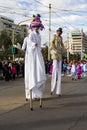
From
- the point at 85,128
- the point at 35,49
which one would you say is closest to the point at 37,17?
the point at 35,49

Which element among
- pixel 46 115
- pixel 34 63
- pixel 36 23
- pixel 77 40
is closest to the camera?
pixel 46 115

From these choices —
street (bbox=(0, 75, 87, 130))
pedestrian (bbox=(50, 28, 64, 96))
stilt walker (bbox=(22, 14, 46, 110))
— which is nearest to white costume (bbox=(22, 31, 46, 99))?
stilt walker (bbox=(22, 14, 46, 110))

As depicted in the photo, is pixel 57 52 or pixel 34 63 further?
pixel 57 52

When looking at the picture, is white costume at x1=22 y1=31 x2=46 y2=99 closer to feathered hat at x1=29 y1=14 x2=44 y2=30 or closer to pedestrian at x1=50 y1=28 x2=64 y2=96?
feathered hat at x1=29 y1=14 x2=44 y2=30

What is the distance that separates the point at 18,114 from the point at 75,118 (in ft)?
4.33

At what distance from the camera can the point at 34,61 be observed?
33.6 ft

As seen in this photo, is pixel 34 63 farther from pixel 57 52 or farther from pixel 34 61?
pixel 57 52

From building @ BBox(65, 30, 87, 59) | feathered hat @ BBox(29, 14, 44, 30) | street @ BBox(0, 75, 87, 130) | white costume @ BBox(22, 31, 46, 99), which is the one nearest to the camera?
street @ BBox(0, 75, 87, 130)

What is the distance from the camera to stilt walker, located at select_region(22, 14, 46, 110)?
33.4 feet

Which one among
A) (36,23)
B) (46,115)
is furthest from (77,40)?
(46,115)

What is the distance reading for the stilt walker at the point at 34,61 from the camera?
10.2 metres

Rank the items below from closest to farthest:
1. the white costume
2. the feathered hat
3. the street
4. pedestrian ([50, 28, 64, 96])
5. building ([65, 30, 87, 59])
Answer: the street
the white costume
the feathered hat
pedestrian ([50, 28, 64, 96])
building ([65, 30, 87, 59])

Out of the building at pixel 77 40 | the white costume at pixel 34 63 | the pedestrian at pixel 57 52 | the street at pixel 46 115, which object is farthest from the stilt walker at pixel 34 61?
the building at pixel 77 40

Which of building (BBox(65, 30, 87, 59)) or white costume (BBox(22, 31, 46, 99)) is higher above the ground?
white costume (BBox(22, 31, 46, 99))
